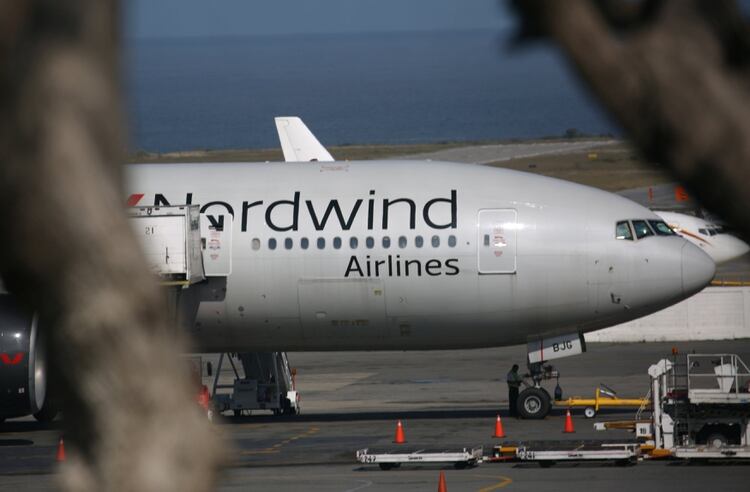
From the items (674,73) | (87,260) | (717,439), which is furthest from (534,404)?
(87,260)

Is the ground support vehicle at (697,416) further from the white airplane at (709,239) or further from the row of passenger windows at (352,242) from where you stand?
the white airplane at (709,239)

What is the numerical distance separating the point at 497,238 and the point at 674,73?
23408 mm

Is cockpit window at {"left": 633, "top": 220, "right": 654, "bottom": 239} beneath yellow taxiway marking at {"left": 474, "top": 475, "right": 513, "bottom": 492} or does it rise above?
above

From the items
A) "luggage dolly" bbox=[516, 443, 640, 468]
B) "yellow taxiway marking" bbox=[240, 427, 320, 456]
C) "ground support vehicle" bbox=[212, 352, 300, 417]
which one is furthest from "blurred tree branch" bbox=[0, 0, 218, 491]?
"ground support vehicle" bbox=[212, 352, 300, 417]

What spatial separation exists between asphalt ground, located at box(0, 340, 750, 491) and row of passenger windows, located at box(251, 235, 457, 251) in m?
3.74

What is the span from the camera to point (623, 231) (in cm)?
2723

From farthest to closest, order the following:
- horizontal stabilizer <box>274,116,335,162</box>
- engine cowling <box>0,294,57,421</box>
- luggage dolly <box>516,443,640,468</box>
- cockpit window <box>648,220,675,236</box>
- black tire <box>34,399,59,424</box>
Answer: horizontal stabilizer <box>274,116,335,162</box>, black tire <box>34,399,59,424</box>, cockpit window <box>648,220,675,236</box>, engine cowling <box>0,294,57,421</box>, luggage dolly <box>516,443,640,468</box>

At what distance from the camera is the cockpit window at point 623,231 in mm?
27219

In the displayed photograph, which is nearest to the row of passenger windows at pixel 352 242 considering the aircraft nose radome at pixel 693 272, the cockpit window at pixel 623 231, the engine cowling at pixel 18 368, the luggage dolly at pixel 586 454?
the cockpit window at pixel 623 231

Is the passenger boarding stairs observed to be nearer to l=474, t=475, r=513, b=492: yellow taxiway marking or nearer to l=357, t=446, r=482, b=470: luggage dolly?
l=357, t=446, r=482, b=470: luggage dolly

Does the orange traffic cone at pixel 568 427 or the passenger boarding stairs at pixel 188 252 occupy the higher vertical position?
the passenger boarding stairs at pixel 188 252

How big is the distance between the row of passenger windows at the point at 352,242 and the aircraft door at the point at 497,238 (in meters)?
0.58

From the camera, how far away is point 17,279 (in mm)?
3432

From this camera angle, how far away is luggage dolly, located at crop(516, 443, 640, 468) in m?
22.5
